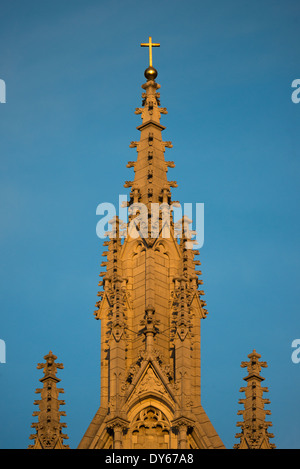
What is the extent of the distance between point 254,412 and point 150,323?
5023mm

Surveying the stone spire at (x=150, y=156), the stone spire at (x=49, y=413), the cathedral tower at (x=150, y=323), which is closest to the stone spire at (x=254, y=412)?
the cathedral tower at (x=150, y=323)

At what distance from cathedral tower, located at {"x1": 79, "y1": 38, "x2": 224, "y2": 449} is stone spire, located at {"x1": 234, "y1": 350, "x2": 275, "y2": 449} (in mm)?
1285

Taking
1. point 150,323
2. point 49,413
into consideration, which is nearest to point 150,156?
point 150,323

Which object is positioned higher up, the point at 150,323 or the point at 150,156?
the point at 150,156

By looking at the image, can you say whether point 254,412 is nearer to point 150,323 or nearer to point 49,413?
point 150,323

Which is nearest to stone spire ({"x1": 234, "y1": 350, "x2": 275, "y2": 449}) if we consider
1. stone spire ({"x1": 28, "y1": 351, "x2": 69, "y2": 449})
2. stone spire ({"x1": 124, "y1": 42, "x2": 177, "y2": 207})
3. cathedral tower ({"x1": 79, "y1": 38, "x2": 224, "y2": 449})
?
cathedral tower ({"x1": 79, "y1": 38, "x2": 224, "y2": 449})

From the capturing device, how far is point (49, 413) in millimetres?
128875

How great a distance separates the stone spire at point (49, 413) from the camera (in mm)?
128125

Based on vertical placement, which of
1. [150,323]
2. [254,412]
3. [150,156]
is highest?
[150,156]

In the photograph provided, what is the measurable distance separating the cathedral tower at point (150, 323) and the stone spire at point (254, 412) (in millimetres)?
1285

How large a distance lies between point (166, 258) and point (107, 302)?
2716 millimetres
